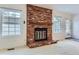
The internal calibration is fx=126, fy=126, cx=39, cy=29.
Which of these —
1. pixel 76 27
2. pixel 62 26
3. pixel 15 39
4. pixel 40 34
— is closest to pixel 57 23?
pixel 62 26

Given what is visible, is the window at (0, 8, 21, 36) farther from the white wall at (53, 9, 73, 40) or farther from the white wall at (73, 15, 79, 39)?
the white wall at (73, 15, 79, 39)

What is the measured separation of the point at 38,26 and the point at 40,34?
1.38 feet

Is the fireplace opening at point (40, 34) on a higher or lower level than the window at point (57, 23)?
lower

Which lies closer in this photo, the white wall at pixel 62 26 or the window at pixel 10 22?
the window at pixel 10 22

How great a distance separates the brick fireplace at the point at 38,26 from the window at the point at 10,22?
0.51 metres

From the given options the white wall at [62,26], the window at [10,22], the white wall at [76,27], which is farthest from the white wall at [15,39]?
the white wall at [76,27]

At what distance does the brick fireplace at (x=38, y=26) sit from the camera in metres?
5.56

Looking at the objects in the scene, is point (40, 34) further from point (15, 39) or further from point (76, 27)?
point (76, 27)

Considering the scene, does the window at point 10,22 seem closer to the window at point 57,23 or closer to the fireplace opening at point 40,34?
the fireplace opening at point 40,34

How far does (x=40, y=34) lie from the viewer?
6191 mm

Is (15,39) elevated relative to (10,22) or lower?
lower

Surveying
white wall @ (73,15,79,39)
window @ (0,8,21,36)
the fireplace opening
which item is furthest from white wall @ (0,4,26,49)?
white wall @ (73,15,79,39)
